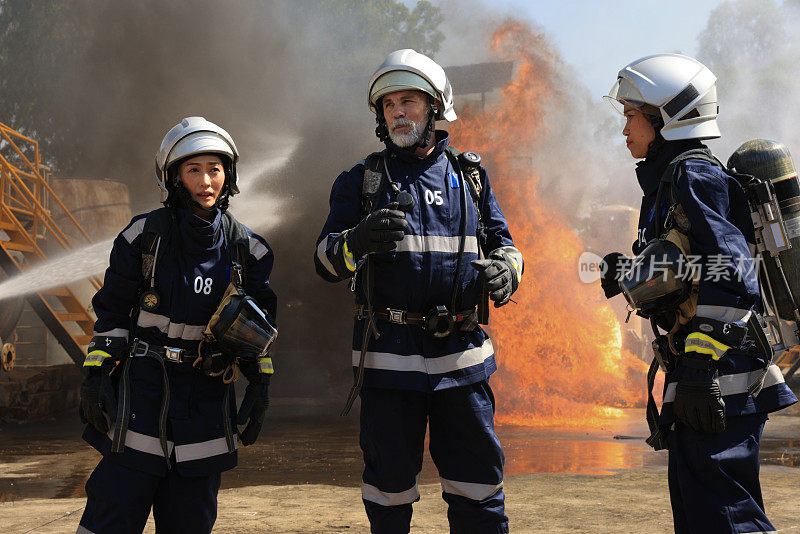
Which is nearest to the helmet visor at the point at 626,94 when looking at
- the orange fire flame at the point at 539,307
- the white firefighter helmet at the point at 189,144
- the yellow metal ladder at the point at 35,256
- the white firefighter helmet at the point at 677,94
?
the white firefighter helmet at the point at 677,94

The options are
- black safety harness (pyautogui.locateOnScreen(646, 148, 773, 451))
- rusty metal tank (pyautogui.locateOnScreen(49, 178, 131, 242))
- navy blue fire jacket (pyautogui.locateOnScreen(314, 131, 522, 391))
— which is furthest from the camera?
rusty metal tank (pyautogui.locateOnScreen(49, 178, 131, 242))

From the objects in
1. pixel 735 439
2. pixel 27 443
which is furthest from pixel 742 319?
pixel 27 443

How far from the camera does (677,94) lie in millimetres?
3029

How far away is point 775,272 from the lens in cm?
289

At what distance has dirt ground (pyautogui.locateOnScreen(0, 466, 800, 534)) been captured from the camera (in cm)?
463

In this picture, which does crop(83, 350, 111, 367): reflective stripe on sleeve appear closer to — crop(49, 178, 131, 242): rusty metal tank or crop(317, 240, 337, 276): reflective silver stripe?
crop(317, 240, 337, 276): reflective silver stripe

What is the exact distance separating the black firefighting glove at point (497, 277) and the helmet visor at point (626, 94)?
2.77ft

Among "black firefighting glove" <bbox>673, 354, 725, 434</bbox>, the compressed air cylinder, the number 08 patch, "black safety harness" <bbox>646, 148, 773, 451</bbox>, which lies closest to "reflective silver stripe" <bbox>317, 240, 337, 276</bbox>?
the number 08 patch

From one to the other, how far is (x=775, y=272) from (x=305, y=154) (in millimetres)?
14060

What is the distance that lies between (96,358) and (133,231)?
528 millimetres

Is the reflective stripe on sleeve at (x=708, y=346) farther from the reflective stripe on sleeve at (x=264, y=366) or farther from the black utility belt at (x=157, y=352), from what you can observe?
the black utility belt at (x=157, y=352)

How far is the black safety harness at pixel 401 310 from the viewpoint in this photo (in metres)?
3.02

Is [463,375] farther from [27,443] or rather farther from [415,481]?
[27,443]

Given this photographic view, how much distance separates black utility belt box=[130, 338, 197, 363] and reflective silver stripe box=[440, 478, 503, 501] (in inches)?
47.0
